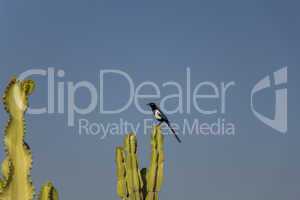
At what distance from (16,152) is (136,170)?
5.76 feet

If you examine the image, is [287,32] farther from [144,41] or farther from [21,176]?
[21,176]

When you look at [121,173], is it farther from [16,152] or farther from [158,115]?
[16,152]

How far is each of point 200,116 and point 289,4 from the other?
1.07 m

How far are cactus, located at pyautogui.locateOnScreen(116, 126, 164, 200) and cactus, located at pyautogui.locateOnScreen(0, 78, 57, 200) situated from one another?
1.70 m

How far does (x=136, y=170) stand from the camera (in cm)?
358

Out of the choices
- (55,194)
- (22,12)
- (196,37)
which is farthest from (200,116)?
(55,194)

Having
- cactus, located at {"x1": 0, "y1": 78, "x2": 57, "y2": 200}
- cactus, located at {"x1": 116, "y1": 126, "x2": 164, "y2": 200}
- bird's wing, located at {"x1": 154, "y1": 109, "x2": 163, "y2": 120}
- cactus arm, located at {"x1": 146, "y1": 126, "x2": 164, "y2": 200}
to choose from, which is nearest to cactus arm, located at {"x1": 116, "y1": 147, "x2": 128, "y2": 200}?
cactus, located at {"x1": 116, "y1": 126, "x2": 164, "y2": 200}

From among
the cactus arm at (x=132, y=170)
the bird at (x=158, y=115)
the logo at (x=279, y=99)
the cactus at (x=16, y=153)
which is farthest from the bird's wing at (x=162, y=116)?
the cactus at (x=16, y=153)

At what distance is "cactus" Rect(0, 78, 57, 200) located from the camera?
186 cm

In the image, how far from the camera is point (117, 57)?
14.6 feet

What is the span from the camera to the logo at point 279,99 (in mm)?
4426

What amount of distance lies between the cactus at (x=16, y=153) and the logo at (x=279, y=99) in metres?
2.82
